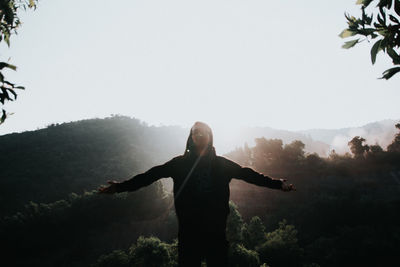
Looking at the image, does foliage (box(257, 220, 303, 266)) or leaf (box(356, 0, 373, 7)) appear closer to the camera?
leaf (box(356, 0, 373, 7))

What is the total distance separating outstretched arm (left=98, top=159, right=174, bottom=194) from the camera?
2998 millimetres

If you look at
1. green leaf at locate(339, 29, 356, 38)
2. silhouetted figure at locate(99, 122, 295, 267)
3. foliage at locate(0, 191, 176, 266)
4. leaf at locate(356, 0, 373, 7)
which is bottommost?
foliage at locate(0, 191, 176, 266)

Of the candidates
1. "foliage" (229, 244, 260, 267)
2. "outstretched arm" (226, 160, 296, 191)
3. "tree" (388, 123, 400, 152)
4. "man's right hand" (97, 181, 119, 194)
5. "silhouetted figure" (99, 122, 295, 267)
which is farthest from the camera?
"tree" (388, 123, 400, 152)

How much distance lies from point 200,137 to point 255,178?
0.90 meters

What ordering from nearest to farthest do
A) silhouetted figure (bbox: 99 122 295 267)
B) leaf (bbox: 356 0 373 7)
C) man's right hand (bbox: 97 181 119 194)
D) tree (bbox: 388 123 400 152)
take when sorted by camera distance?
leaf (bbox: 356 0 373 7)
silhouetted figure (bbox: 99 122 295 267)
man's right hand (bbox: 97 181 119 194)
tree (bbox: 388 123 400 152)

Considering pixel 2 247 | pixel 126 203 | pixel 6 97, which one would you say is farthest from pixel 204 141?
pixel 2 247

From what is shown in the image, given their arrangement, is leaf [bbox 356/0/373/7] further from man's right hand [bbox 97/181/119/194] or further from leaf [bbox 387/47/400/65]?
man's right hand [bbox 97/181/119/194]

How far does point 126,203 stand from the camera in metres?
34.4

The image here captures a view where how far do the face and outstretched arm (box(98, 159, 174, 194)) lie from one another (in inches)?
16.8

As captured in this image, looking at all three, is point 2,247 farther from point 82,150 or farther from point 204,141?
point 82,150

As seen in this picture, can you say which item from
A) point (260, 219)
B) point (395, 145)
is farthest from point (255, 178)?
point (395, 145)

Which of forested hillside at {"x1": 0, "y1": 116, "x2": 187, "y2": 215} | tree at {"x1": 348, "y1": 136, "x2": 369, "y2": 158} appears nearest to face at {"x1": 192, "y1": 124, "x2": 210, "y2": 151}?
tree at {"x1": 348, "y1": 136, "x2": 369, "y2": 158}

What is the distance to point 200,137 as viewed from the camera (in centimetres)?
310

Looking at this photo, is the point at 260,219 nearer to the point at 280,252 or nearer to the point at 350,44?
the point at 280,252
